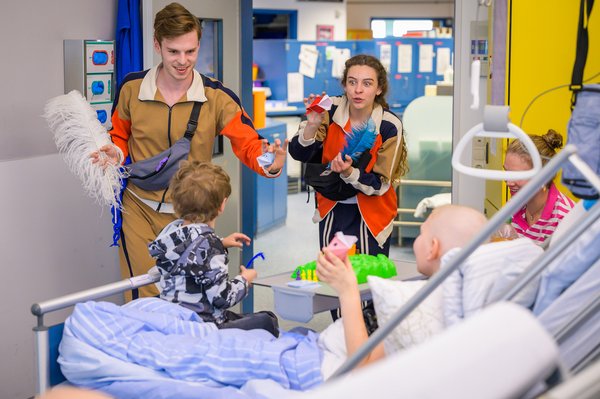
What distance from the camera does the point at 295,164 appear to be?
10320 millimetres

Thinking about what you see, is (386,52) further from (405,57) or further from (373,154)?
(373,154)

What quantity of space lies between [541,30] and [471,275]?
2242mm

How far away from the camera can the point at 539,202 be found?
3443 mm

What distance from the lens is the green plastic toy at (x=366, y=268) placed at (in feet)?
9.89

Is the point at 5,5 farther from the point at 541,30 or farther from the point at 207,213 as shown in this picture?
the point at 541,30

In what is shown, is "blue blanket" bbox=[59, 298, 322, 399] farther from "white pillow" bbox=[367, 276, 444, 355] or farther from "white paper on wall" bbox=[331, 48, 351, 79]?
"white paper on wall" bbox=[331, 48, 351, 79]

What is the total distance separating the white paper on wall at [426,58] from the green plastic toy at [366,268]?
28.3ft

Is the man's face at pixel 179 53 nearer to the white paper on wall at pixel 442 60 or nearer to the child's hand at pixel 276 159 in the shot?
the child's hand at pixel 276 159

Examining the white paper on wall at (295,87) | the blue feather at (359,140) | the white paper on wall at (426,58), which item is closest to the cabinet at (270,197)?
the white paper on wall at (295,87)

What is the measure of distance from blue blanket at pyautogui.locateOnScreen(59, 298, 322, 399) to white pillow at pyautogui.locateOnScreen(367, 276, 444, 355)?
0.25 meters

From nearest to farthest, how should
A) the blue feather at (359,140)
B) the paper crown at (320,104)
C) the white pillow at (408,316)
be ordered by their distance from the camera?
1. the white pillow at (408,316)
2. the paper crown at (320,104)
3. the blue feather at (359,140)

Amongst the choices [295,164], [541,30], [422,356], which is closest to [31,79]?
[541,30]

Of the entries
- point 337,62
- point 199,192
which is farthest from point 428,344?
point 337,62

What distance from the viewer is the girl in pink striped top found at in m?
3.36
